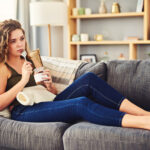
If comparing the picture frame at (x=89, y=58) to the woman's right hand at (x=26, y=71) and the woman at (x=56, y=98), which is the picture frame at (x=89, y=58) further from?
the woman's right hand at (x=26, y=71)

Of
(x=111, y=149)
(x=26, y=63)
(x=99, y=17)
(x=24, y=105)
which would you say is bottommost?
(x=111, y=149)

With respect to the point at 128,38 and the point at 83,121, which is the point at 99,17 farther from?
the point at 83,121

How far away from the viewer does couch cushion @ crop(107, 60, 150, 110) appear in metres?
2.17

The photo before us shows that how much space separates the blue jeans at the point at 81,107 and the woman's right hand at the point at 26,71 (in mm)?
188

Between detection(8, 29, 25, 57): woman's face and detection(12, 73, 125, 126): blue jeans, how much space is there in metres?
Result: 0.37

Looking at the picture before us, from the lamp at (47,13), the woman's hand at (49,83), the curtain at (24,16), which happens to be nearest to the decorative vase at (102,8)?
the lamp at (47,13)

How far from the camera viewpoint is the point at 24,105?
1.99 m

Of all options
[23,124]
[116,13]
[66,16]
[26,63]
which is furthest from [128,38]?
[23,124]

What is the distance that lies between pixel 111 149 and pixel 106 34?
2.92 metres

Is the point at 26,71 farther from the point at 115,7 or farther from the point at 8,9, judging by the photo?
the point at 115,7

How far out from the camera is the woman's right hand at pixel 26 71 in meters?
2.01

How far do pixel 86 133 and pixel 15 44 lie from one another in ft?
2.69

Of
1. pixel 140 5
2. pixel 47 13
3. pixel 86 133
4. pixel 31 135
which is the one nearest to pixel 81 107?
pixel 86 133

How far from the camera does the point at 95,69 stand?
236cm
